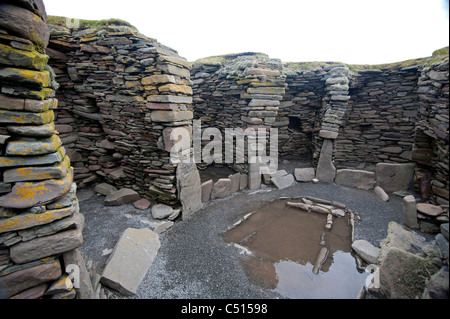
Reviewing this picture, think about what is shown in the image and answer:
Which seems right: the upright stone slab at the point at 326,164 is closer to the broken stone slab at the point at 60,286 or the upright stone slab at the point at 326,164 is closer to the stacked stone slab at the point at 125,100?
Result: the stacked stone slab at the point at 125,100

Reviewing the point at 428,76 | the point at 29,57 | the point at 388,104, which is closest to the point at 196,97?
the point at 29,57

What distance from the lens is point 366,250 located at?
406 cm

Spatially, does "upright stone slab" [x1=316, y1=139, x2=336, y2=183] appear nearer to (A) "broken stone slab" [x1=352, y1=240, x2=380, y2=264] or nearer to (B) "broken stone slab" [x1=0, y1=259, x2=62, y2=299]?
(A) "broken stone slab" [x1=352, y1=240, x2=380, y2=264]

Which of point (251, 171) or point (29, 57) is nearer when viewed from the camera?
point (29, 57)

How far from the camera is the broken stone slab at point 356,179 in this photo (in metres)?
6.91

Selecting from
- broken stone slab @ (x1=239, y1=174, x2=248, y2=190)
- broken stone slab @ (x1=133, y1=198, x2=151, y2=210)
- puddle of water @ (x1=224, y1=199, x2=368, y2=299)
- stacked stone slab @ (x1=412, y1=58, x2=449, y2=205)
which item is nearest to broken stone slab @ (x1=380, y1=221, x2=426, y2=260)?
puddle of water @ (x1=224, y1=199, x2=368, y2=299)

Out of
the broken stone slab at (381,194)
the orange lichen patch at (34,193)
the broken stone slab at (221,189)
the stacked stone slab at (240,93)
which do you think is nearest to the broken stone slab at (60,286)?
the orange lichen patch at (34,193)

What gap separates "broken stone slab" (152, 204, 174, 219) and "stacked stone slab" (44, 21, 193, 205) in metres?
0.15

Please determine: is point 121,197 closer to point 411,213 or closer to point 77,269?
point 77,269

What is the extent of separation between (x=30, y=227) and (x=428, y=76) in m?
8.26

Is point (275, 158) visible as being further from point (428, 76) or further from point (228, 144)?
point (428, 76)

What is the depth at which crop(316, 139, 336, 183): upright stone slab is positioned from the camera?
24.5 feet

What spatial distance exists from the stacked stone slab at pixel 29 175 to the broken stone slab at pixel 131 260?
94 cm

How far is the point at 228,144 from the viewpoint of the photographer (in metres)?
7.92
